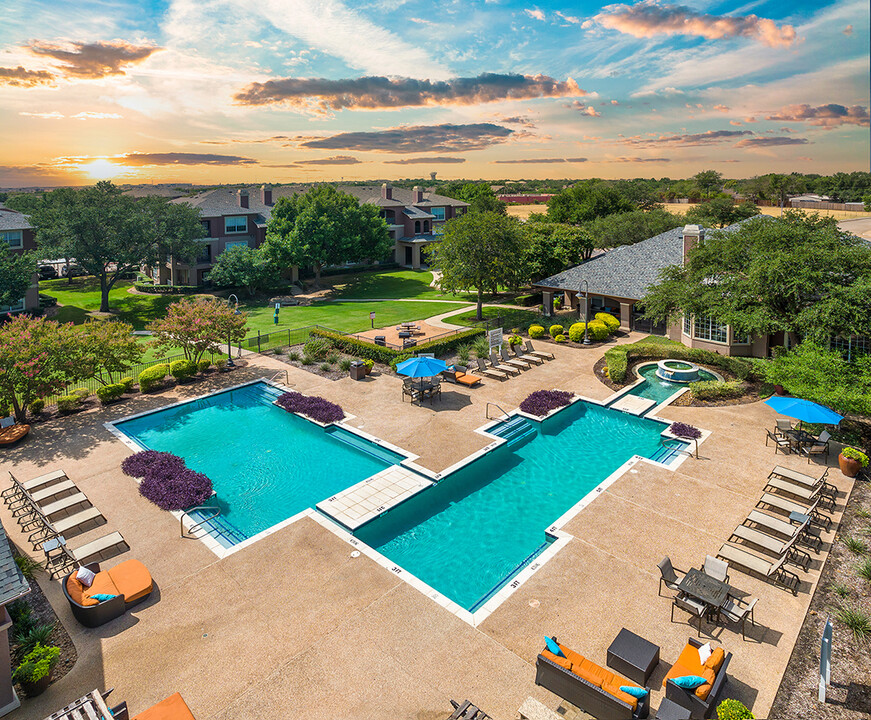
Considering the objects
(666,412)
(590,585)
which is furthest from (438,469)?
(666,412)

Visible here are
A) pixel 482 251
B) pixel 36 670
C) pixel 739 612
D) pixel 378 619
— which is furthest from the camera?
pixel 482 251

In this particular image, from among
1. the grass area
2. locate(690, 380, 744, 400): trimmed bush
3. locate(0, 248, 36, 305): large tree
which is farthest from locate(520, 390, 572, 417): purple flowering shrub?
locate(0, 248, 36, 305): large tree

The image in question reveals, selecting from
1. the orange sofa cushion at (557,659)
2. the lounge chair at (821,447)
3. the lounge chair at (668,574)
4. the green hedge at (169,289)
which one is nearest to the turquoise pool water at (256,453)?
the orange sofa cushion at (557,659)

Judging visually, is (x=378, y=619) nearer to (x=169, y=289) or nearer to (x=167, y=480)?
(x=167, y=480)

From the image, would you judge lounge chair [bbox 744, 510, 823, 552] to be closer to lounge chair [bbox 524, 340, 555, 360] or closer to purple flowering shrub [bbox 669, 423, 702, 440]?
purple flowering shrub [bbox 669, 423, 702, 440]

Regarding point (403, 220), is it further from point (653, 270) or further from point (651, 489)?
point (651, 489)

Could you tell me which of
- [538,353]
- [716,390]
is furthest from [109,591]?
[538,353]

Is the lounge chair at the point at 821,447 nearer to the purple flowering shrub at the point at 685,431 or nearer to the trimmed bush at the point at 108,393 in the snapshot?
the purple flowering shrub at the point at 685,431
